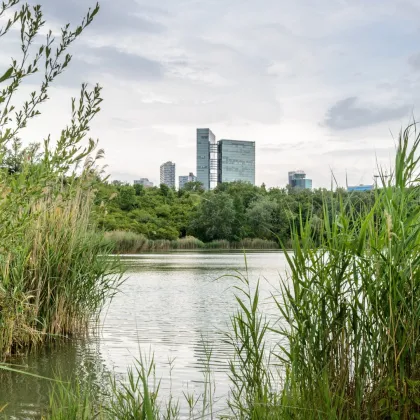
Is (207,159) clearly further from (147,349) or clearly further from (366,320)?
(366,320)

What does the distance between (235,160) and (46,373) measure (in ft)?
456

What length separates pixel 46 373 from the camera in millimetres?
5809

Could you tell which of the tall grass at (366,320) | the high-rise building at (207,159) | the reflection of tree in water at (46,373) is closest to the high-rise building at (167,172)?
the high-rise building at (207,159)

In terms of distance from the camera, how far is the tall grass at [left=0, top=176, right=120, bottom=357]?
616cm

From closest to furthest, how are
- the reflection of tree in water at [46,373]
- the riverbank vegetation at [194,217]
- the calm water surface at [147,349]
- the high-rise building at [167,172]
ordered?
the reflection of tree in water at [46,373] < the calm water surface at [147,349] < the riverbank vegetation at [194,217] < the high-rise building at [167,172]

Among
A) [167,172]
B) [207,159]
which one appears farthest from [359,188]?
[167,172]

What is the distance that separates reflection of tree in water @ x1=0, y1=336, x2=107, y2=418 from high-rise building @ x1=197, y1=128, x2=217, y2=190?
5346 inches

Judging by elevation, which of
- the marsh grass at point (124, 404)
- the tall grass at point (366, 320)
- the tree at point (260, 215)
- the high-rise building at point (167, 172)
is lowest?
the marsh grass at point (124, 404)

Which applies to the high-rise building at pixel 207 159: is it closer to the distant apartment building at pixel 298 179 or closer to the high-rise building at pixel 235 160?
the high-rise building at pixel 235 160

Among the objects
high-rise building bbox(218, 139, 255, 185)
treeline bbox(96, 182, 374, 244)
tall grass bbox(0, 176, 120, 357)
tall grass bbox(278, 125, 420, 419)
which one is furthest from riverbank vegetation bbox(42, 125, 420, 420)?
high-rise building bbox(218, 139, 255, 185)

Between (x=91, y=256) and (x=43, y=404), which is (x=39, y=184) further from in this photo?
(x=91, y=256)

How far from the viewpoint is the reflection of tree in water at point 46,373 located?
4.93m

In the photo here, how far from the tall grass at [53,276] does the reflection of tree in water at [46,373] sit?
199mm

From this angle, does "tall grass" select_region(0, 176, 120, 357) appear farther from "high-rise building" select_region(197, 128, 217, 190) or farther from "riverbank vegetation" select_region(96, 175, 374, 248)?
"high-rise building" select_region(197, 128, 217, 190)
